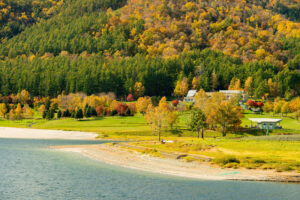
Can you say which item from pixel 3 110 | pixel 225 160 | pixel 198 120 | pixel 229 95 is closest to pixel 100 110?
pixel 3 110

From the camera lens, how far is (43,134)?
119625mm

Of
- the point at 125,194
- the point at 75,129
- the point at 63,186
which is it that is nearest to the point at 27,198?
the point at 63,186

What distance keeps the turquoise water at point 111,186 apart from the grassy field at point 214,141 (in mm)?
9525

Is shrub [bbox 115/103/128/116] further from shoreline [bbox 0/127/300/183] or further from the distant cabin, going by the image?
shoreline [bbox 0/127/300/183]

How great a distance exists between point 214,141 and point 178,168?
26.0 meters

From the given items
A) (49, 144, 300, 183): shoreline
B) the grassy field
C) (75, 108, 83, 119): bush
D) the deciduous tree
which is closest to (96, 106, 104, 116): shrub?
the grassy field

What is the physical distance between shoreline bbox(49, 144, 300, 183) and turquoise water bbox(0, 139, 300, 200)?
2.24 metres

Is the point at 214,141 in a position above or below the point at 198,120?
below

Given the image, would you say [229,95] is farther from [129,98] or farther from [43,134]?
[43,134]

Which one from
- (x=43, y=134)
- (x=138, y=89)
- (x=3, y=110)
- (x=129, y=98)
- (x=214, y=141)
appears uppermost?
(x=138, y=89)

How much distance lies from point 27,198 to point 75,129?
84.5 m

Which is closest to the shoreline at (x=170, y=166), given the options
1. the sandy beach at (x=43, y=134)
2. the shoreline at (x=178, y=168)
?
the shoreline at (x=178, y=168)

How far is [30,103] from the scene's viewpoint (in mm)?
185250

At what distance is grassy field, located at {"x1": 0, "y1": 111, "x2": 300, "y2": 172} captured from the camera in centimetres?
5843
